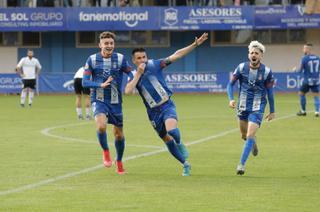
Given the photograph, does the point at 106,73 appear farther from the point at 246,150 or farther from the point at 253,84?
the point at 246,150

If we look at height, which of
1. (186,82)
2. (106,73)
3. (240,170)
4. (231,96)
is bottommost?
(186,82)

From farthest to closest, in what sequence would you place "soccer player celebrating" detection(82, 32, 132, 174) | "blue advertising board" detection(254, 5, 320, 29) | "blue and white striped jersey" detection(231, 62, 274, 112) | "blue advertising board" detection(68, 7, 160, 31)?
"blue advertising board" detection(68, 7, 160, 31) → "blue advertising board" detection(254, 5, 320, 29) → "blue and white striped jersey" detection(231, 62, 274, 112) → "soccer player celebrating" detection(82, 32, 132, 174)

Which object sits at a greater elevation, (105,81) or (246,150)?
(105,81)

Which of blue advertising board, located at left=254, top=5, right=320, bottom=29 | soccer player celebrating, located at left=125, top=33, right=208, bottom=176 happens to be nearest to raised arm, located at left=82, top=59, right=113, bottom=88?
soccer player celebrating, located at left=125, top=33, right=208, bottom=176

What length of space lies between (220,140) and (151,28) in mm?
28962

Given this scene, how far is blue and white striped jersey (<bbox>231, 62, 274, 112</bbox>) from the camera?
14828 millimetres

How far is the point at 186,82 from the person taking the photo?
148 feet

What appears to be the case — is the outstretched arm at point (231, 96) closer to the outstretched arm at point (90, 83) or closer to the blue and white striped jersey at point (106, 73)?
the blue and white striped jersey at point (106, 73)

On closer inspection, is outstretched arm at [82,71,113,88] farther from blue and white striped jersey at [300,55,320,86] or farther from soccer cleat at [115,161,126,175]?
blue and white striped jersey at [300,55,320,86]

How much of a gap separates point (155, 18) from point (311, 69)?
20997mm

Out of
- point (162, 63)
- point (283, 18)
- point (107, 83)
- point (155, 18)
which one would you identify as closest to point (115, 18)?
point (155, 18)

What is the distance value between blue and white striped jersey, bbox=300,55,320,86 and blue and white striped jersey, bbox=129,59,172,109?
50.5ft

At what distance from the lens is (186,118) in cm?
2841

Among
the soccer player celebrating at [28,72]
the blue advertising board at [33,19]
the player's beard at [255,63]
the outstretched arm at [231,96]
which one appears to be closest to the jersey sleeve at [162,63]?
the outstretched arm at [231,96]
